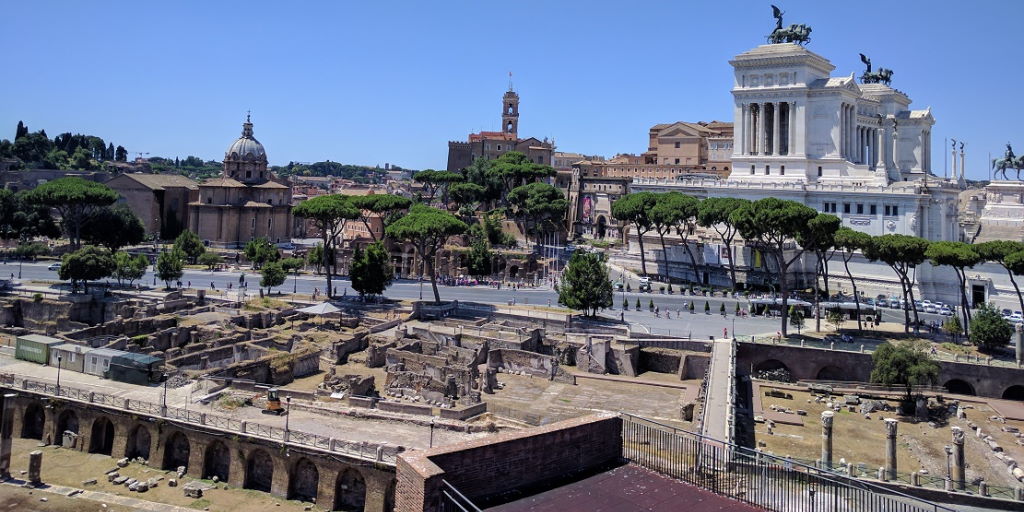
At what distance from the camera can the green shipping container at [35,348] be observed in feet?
125

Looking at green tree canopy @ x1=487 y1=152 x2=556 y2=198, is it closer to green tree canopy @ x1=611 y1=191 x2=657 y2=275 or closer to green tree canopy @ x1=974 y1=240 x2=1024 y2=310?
green tree canopy @ x1=611 y1=191 x2=657 y2=275

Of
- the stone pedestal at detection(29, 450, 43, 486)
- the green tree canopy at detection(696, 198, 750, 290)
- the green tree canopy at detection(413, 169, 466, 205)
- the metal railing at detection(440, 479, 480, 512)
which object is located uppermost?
the green tree canopy at detection(413, 169, 466, 205)

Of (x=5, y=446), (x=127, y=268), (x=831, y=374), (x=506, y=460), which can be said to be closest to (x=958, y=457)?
(x=506, y=460)

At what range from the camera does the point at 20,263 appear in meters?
74.6

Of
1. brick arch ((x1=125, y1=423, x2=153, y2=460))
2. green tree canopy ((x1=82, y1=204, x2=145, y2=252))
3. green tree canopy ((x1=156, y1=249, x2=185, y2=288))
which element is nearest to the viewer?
brick arch ((x1=125, y1=423, x2=153, y2=460))

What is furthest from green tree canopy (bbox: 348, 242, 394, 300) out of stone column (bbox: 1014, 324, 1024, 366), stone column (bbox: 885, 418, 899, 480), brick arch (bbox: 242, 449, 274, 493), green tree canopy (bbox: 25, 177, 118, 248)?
stone column (bbox: 1014, 324, 1024, 366)

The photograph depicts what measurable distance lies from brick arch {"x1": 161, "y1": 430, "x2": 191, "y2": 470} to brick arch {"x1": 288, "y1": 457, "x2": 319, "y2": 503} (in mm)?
5065

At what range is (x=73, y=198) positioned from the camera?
71438 millimetres

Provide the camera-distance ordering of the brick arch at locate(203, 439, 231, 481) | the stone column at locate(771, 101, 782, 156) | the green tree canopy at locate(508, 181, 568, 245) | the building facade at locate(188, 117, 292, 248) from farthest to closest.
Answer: the building facade at locate(188, 117, 292, 248) < the green tree canopy at locate(508, 181, 568, 245) < the stone column at locate(771, 101, 782, 156) < the brick arch at locate(203, 439, 231, 481)

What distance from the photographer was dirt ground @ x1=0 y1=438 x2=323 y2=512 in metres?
26.1

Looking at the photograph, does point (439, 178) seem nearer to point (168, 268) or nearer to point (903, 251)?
point (168, 268)

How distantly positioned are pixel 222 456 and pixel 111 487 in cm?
366

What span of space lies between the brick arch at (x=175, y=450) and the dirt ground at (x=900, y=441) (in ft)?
71.5

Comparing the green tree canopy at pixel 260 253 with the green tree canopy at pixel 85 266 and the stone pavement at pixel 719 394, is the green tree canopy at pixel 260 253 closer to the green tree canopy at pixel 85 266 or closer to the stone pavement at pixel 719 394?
the green tree canopy at pixel 85 266
